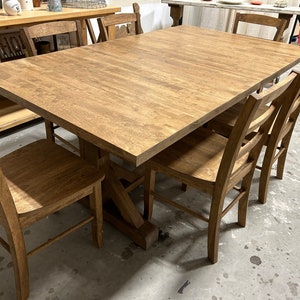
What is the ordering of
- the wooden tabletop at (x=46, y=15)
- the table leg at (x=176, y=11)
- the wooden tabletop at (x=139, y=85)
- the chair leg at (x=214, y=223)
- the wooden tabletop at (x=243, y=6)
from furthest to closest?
the table leg at (x=176, y=11) < the wooden tabletop at (x=243, y=6) < the wooden tabletop at (x=46, y=15) < the chair leg at (x=214, y=223) < the wooden tabletop at (x=139, y=85)

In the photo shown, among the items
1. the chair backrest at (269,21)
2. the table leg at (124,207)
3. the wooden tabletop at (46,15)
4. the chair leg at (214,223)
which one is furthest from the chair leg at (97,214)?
the chair backrest at (269,21)

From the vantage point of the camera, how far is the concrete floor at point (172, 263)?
1.36 m

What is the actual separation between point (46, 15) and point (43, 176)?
1555mm

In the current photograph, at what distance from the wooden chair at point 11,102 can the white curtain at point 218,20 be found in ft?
8.89

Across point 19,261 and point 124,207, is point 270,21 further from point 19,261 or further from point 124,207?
point 19,261

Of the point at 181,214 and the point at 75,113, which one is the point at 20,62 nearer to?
the point at 75,113

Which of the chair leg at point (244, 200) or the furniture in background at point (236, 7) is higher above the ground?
the furniture in background at point (236, 7)

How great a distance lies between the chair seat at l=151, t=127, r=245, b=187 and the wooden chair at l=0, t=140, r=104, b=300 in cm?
33

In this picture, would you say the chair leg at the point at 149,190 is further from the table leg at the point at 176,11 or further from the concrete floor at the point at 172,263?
the table leg at the point at 176,11

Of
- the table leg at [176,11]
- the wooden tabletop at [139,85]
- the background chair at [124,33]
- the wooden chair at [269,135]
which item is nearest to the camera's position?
the wooden tabletop at [139,85]

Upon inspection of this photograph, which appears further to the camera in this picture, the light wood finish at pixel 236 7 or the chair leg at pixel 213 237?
the light wood finish at pixel 236 7

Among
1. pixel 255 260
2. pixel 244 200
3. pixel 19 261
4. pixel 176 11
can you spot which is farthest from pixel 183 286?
pixel 176 11

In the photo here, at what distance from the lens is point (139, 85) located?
53.9 inches

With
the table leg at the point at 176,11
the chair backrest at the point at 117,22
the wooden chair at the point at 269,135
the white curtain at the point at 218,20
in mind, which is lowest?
the wooden chair at the point at 269,135
